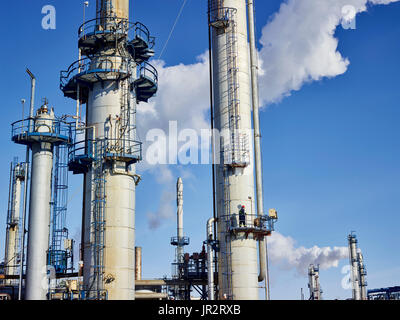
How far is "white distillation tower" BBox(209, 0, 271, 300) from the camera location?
50.2 m

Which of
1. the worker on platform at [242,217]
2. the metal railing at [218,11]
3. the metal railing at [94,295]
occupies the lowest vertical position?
the metal railing at [94,295]

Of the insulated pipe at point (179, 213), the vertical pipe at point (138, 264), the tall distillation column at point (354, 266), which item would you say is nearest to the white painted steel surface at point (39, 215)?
the vertical pipe at point (138, 264)

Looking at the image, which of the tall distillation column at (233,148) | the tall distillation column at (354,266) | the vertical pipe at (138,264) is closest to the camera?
the tall distillation column at (233,148)

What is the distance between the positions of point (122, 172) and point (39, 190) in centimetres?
699

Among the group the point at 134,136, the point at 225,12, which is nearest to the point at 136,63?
the point at 134,136

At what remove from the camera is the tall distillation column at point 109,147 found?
146ft

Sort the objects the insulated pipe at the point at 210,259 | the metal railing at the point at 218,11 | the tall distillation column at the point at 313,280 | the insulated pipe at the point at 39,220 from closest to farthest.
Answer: the insulated pipe at the point at 39,220 < the insulated pipe at the point at 210,259 < the metal railing at the point at 218,11 < the tall distillation column at the point at 313,280

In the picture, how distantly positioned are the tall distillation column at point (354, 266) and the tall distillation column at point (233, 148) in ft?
164

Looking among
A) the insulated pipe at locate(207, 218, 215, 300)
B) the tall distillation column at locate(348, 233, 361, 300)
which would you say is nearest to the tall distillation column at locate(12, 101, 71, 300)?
the insulated pipe at locate(207, 218, 215, 300)

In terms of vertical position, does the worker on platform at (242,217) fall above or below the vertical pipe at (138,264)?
above

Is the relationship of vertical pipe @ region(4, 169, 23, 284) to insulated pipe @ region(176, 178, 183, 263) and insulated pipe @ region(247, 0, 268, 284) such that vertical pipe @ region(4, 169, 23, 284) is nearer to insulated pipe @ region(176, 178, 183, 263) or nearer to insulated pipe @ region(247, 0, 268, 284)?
insulated pipe @ region(176, 178, 183, 263)

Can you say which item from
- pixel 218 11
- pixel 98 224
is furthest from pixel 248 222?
pixel 218 11

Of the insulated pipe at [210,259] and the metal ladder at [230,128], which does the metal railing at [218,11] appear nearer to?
the metal ladder at [230,128]
